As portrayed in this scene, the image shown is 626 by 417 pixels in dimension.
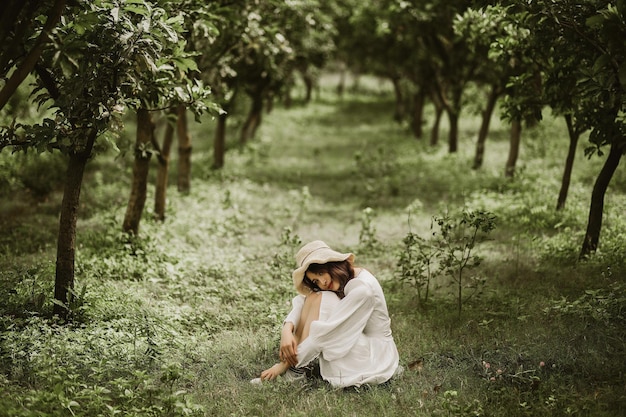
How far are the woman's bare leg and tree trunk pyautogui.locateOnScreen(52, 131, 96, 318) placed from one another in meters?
2.35

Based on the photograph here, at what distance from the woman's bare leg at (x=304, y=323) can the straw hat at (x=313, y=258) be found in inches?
5.8

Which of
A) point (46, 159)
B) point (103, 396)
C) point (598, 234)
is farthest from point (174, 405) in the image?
point (46, 159)

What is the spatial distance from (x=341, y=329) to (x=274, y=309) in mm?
2147

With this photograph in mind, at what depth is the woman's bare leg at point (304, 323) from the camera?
237 inches

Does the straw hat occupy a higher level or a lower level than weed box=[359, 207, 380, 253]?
higher

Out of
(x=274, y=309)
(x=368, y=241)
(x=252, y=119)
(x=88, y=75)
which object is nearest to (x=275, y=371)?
(x=274, y=309)

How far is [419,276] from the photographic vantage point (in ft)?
26.5

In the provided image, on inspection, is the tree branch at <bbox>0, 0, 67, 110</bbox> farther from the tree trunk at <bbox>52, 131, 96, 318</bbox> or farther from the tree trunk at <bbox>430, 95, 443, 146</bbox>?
the tree trunk at <bbox>430, 95, 443, 146</bbox>

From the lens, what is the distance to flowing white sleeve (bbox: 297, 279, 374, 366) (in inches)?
A: 232

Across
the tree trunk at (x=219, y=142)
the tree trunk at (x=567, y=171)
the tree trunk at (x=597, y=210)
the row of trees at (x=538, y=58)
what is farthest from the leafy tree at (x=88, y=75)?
the tree trunk at (x=219, y=142)

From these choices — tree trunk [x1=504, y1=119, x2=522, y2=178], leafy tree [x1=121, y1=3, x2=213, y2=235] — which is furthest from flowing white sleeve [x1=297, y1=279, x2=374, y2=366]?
tree trunk [x1=504, y1=119, x2=522, y2=178]

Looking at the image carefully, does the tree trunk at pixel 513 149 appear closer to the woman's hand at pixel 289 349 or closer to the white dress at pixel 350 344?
the white dress at pixel 350 344

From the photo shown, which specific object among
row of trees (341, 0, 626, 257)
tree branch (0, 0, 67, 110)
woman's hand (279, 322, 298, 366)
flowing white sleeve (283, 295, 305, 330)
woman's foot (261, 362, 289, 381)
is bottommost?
woman's foot (261, 362, 289, 381)

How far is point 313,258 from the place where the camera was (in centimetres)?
606
